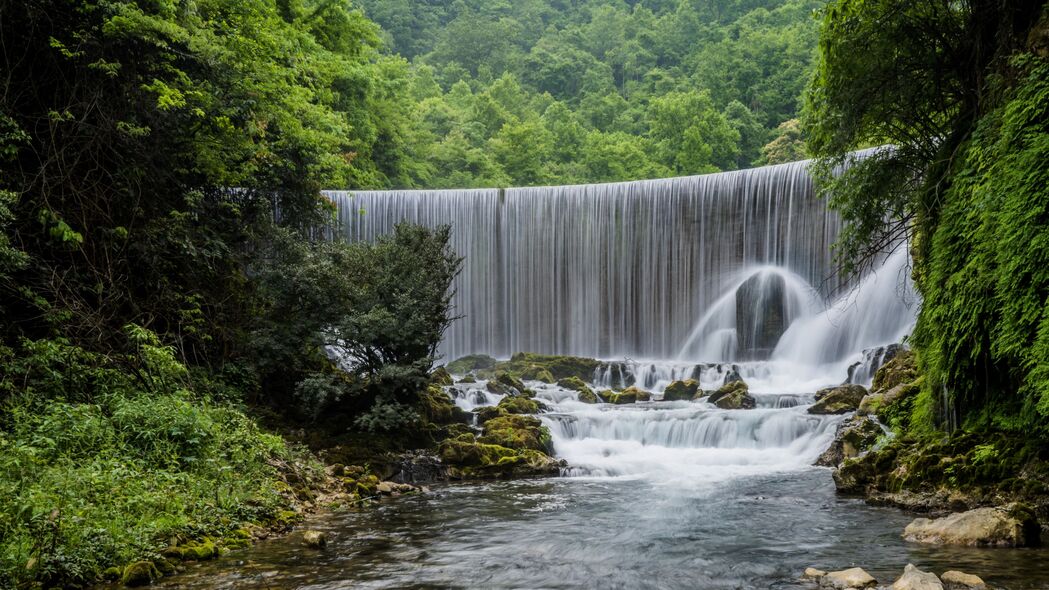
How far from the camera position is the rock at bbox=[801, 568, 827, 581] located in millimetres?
6223

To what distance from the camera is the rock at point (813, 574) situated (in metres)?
6.22

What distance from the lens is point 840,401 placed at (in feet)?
48.5

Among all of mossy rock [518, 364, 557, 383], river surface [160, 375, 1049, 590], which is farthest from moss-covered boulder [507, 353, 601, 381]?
river surface [160, 375, 1049, 590]

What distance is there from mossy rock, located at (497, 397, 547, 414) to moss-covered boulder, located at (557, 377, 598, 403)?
263cm

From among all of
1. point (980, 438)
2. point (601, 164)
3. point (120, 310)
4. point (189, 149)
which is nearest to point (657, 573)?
point (980, 438)

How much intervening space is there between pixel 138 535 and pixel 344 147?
24890 millimetres

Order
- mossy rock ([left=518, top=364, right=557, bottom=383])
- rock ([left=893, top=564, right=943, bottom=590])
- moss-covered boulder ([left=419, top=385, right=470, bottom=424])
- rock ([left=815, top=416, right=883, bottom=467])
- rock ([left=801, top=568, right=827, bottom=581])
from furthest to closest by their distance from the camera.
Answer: mossy rock ([left=518, top=364, right=557, bottom=383]), moss-covered boulder ([left=419, top=385, right=470, bottom=424]), rock ([left=815, top=416, right=883, bottom=467]), rock ([left=801, top=568, right=827, bottom=581]), rock ([left=893, top=564, right=943, bottom=590])

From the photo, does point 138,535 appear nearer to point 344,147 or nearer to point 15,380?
point 15,380

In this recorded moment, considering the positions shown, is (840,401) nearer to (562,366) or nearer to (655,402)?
(655,402)

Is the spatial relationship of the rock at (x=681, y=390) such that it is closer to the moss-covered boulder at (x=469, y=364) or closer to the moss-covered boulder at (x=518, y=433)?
the moss-covered boulder at (x=518, y=433)

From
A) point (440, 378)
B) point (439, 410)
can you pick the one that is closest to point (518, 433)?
point (439, 410)

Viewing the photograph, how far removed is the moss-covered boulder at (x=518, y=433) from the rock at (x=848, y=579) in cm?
788

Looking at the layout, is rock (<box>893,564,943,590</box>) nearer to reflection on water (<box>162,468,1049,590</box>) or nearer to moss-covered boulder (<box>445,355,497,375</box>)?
reflection on water (<box>162,468,1049,590</box>)

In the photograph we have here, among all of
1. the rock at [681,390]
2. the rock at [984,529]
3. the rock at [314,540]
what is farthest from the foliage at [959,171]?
the rock at [681,390]
